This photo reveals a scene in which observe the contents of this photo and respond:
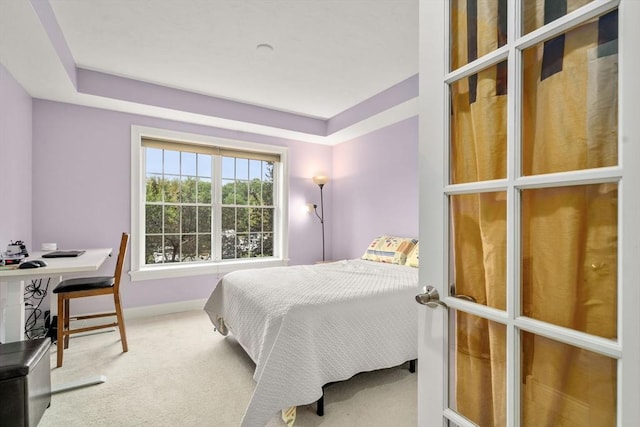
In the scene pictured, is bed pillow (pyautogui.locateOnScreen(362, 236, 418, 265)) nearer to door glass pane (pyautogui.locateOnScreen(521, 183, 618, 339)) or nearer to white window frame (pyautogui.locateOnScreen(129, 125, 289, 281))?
white window frame (pyautogui.locateOnScreen(129, 125, 289, 281))

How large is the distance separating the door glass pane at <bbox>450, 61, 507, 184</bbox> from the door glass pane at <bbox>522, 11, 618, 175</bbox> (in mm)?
65

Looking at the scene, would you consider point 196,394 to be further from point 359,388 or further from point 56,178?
point 56,178

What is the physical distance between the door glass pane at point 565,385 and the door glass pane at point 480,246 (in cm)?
13

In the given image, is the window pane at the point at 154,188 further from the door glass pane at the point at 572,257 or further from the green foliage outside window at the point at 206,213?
the door glass pane at the point at 572,257

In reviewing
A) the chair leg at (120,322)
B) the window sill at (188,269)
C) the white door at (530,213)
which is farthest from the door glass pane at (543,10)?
the window sill at (188,269)

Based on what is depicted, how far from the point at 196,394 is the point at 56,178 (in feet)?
8.95

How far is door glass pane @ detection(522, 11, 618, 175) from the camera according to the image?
634 millimetres

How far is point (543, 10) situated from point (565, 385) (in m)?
0.87

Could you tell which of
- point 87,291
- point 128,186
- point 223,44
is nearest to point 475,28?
point 223,44

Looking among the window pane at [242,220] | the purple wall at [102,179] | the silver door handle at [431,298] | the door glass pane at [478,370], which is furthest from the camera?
the window pane at [242,220]

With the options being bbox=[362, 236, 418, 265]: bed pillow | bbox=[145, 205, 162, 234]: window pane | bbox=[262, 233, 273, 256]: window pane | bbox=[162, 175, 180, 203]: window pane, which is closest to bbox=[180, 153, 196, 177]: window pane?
bbox=[162, 175, 180, 203]: window pane

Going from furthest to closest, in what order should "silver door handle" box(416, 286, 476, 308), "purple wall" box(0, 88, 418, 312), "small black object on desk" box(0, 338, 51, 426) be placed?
"purple wall" box(0, 88, 418, 312)
"small black object on desk" box(0, 338, 51, 426)
"silver door handle" box(416, 286, 476, 308)

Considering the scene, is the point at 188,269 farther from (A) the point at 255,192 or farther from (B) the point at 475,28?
(B) the point at 475,28

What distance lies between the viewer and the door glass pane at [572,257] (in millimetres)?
636
